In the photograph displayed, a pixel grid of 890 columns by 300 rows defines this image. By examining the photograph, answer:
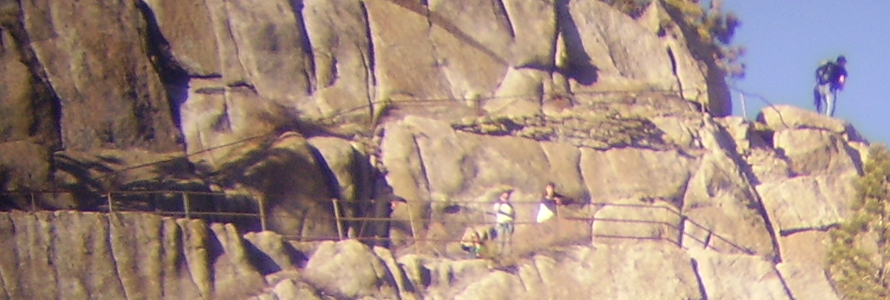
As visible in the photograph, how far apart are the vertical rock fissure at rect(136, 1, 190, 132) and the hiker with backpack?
10.2 meters

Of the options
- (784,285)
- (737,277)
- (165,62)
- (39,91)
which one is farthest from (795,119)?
(39,91)

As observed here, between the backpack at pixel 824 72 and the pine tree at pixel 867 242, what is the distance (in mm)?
2554

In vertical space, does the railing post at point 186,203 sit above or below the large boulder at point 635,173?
below

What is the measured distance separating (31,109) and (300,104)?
13.3 feet

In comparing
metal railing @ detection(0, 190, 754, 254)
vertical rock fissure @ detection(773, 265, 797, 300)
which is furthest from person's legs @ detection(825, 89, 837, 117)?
vertical rock fissure @ detection(773, 265, 797, 300)

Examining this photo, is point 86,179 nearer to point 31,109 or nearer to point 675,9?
point 31,109

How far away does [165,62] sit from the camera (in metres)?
18.5

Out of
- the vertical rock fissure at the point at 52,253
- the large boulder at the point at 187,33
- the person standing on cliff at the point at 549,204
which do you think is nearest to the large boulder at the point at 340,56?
the large boulder at the point at 187,33

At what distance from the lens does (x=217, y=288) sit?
15.1 metres

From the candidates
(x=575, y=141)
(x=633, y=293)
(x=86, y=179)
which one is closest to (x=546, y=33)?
(x=575, y=141)

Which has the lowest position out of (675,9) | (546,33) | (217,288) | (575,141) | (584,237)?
(217,288)

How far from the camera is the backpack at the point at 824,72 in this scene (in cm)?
2245

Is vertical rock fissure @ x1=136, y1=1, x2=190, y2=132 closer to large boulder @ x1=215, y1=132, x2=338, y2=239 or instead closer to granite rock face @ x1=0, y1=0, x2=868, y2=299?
granite rock face @ x1=0, y1=0, x2=868, y2=299

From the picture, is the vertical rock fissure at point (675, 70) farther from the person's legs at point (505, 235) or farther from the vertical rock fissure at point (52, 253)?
the vertical rock fissure at point (52, 253)
